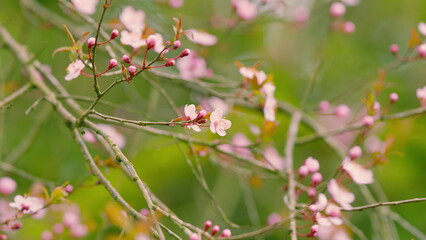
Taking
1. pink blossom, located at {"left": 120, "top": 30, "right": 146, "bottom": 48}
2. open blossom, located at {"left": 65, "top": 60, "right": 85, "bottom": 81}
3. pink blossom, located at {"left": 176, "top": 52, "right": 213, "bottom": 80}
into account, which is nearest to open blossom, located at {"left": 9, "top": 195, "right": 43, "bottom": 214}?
open blossom, located at {"left": 65, "top": 60, "right": 85, "bottom": 81}

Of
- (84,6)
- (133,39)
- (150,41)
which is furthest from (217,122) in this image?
(84,6)

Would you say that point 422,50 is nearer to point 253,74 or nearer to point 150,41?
point 253,74

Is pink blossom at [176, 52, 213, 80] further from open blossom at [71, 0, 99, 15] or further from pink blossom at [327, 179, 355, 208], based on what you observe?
pink blossom at [327, 179, 355, 208]

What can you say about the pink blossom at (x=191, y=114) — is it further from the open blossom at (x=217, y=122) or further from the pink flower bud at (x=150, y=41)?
the pink flower bud at (x=150, y=41)

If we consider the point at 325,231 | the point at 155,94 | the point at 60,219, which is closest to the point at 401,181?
the point at 325,231

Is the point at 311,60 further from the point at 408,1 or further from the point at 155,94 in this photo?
the point at 155,94

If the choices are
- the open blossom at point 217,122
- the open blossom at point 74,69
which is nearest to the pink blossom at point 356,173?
the open blossom at point 217,122
